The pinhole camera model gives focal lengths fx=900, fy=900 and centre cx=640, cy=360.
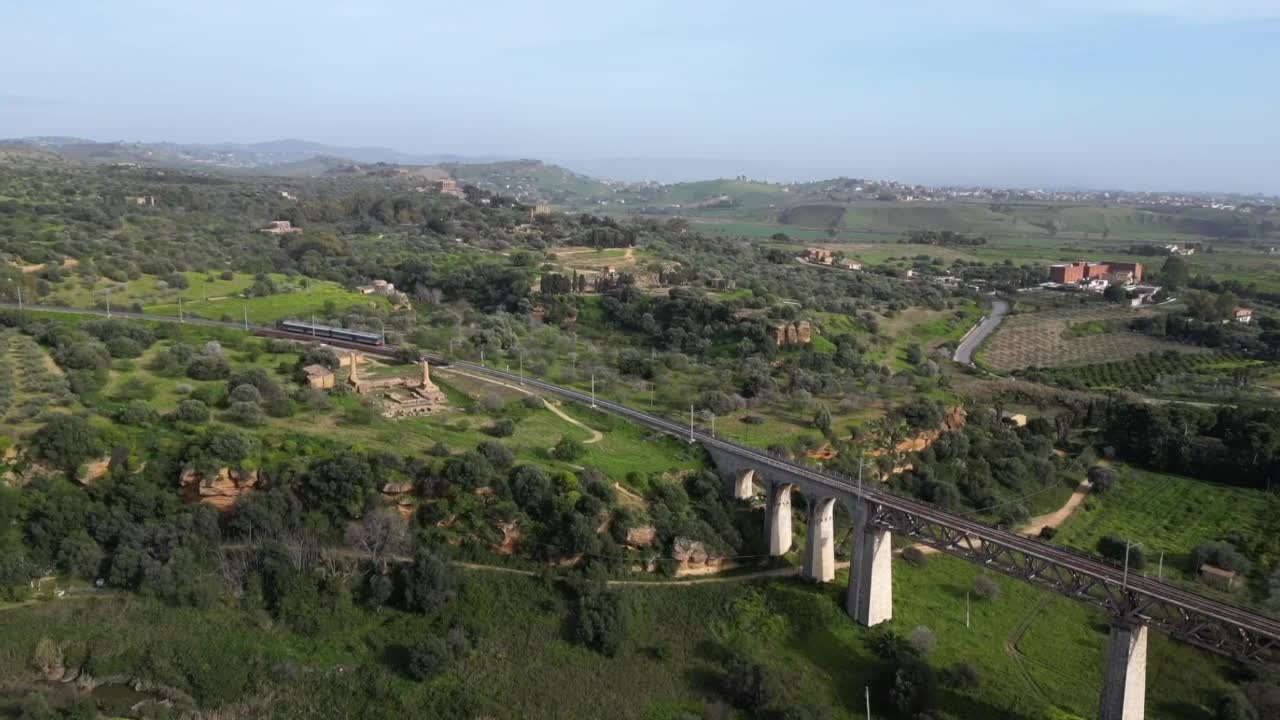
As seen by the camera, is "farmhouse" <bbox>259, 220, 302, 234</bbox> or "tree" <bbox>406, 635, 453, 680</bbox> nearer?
"tree" <bbox>406, 635, 453, 680</bbox>

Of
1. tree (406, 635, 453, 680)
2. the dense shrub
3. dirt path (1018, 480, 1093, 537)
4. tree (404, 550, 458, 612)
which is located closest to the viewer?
tree (406, 635, 453, 680)

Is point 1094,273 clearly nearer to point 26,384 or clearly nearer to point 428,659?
point 428,659

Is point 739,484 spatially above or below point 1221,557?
above

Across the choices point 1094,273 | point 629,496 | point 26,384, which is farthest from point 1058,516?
point 1094,273

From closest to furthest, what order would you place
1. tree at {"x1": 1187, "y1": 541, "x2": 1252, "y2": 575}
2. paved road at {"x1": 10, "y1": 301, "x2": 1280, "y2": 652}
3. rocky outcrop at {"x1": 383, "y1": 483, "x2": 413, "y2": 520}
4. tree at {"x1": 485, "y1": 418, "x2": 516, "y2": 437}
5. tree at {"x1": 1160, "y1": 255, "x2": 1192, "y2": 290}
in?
paved road at {"x1": 10, "y1": 301, "x2": 1280, "y2": 652} < rocky outcrop at {"x1": 383, "y1": 483, "x2": 413, "y2": 520} < tree at {"x1": 1187, "y1": 541, "x2": 1252, "y2": 575} < tree at {"x1": 485, "y1": 418, "x2": 516, "y2": 437} < tree at {"x1": 1160, "y1": 255, "x2": 1192, "y2": 290}

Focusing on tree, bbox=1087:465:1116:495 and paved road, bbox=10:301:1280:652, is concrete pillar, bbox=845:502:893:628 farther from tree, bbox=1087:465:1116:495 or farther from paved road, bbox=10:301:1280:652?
tree, bbox=1087:465:1116:495

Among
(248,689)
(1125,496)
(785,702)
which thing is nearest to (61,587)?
(248,689)

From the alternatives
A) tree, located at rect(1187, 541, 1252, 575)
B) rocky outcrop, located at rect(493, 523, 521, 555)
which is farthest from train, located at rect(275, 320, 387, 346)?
tree, located at rect(1187, 541, 1252, 575)
